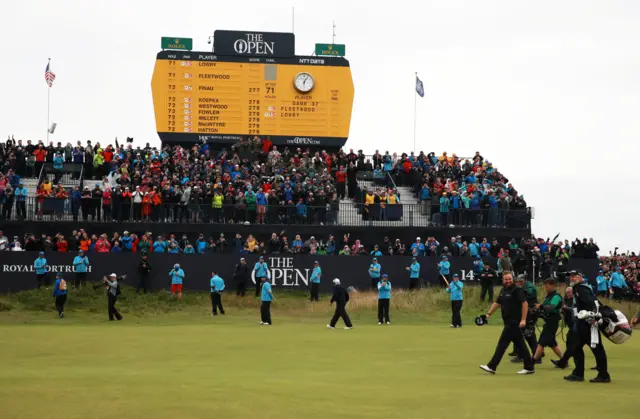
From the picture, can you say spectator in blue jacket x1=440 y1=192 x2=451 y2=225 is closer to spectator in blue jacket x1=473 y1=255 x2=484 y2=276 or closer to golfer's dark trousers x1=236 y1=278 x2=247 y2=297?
spectator in blue jacket x1=473 y1=255 x2=484 y2=276

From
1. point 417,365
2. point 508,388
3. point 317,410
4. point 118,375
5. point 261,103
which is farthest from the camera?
point 261,103

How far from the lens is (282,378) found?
17.5 meters

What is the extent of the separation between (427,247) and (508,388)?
2810 cm

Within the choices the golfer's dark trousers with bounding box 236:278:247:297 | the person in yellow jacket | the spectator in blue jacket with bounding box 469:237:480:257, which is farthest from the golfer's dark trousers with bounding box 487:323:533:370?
the person in yellow jacket

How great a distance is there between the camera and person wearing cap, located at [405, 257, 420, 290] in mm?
41625

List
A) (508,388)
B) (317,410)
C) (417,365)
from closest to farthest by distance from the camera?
(317,410), (508,388), (417,365)

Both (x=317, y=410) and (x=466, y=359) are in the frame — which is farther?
(x=466, y=359)

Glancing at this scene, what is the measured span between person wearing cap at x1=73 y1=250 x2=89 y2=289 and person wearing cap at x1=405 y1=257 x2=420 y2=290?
537 inches

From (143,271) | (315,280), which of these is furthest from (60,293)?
(315,280)

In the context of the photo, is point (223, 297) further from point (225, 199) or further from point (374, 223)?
point (374, 223)

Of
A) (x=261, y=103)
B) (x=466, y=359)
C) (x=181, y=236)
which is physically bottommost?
(x=466, y=359)

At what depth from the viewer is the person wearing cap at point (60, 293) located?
35.6m

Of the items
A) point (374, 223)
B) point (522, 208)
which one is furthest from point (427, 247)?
point (522, 208)

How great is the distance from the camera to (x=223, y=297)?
41.1 m
